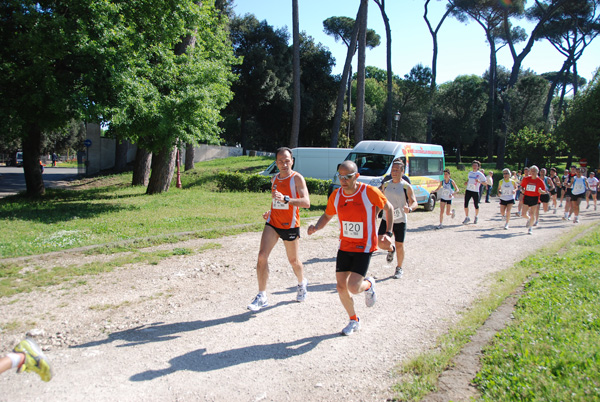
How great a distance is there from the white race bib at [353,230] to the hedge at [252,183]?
1582cm

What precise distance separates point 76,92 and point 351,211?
11.3 metres

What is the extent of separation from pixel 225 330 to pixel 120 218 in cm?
810

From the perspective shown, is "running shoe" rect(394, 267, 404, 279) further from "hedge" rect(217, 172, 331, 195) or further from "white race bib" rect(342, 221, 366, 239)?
"hedge" rect(217, 172, 331, 195)

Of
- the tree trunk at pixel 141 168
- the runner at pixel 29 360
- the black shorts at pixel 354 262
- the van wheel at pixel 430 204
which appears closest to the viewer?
the runner at pixel 29 360

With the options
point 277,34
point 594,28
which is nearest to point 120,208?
point 277,34

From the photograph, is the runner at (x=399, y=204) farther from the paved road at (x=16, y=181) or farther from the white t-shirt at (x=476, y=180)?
the paved road at (x=16, y=181)

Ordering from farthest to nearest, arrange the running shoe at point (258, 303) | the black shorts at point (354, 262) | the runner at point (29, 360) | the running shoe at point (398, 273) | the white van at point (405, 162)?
1. the white van at point (405, 162)
2. the running shoe at point (398, 273)
3. the running shoe at point (258, 303)
4. the black shorts at point (354, 262)
5. the runner at point (29, 360)

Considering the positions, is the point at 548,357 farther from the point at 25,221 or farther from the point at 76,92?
the point at 76,92

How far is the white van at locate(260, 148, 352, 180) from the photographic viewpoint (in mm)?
22984

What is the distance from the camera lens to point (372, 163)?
52.4 feet

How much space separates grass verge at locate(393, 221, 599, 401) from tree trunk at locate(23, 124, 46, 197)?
52.3ft

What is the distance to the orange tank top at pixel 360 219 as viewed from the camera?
4676 mm

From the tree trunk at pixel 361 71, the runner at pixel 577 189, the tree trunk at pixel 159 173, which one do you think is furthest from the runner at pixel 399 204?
the tree trunk at pixel 361 71

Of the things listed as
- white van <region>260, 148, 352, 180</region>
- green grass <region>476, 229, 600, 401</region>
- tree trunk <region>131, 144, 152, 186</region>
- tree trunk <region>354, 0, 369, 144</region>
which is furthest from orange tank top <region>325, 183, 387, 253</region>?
tree trunk <region>354, 0, 369, 144</region>
